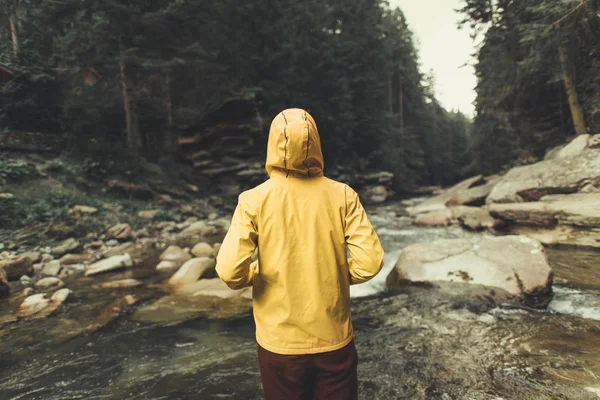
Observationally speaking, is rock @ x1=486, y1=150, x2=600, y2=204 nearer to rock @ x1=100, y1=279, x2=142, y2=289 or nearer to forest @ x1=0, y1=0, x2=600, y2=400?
forest @ x1=0, y1=0, x2=600, y2=400

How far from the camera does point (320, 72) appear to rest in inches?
957

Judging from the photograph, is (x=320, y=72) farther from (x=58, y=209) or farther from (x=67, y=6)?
(x=58, y=209)

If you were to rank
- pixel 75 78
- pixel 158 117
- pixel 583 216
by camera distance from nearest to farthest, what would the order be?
pixel 583 216
pixel 75 78
pixel 158 117

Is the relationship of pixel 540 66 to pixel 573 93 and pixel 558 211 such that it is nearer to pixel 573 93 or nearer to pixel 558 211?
pixel 573 93

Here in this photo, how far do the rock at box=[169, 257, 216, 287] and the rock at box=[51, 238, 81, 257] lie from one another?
3427 millimetres

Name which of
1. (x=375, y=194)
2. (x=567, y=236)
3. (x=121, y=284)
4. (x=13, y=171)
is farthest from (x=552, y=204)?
(x=375, y=194)

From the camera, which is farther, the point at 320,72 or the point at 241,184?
the point at 320,72

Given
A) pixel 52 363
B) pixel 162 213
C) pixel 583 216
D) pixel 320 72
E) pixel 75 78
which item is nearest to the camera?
pixel 52 363

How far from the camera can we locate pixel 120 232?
379 inches

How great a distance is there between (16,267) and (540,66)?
57.7 feet

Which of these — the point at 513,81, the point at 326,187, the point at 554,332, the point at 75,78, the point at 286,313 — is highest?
the point at 75,78

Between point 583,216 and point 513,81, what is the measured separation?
31.9 ft

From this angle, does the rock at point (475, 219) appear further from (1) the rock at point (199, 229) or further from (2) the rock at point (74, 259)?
(2) the rock at point (74, 259)

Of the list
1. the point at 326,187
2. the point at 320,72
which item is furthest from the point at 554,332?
the point at 320,72
